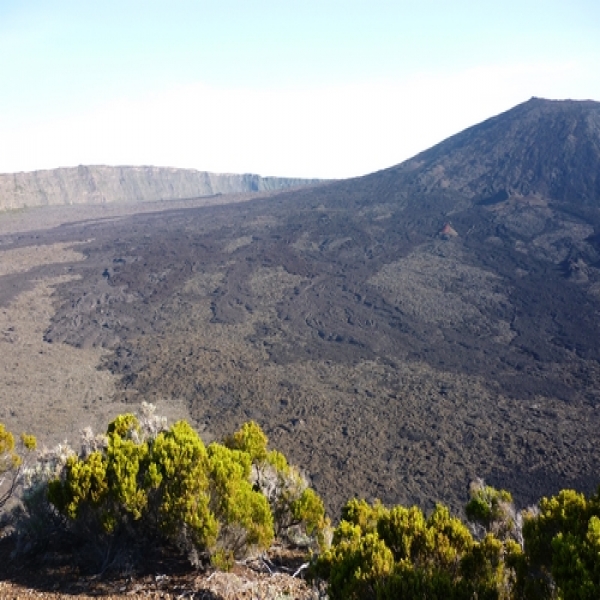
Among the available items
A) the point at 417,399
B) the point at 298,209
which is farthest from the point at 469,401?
the point at 298,209

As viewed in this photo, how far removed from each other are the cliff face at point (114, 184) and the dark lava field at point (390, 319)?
60245 mm

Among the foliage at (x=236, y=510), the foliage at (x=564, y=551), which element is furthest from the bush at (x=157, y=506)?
the foliage at (x=564, y=551)

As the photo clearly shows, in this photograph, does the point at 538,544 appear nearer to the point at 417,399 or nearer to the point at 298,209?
the point at 417,399

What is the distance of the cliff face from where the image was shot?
109438 millimetres

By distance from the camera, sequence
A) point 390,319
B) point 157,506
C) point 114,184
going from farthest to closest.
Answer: point 114,184, point 390,319, point 157,506

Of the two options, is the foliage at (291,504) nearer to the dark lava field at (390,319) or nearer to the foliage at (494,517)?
the foliage at (494,517)

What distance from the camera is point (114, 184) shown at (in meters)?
128

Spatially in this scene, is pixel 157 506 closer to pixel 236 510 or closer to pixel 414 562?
pixel 236 510

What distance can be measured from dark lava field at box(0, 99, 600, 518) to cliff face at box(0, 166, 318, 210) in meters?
60.2

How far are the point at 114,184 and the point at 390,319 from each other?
11617 cm

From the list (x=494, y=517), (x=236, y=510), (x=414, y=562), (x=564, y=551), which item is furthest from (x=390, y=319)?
(x=564, y=551)

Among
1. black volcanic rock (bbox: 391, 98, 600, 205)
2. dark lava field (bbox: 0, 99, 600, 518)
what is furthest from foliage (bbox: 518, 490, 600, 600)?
black volcanic rock (bbox: 391, 98, 600, 205)

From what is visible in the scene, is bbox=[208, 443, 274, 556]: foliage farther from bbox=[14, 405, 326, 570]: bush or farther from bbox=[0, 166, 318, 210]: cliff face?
bbox=[0, 166, 318, 210]: cliff face

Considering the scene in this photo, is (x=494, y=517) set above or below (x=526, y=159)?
below
